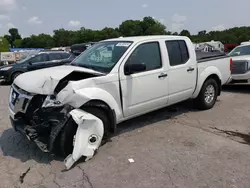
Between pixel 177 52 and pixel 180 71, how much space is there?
0.43 metres

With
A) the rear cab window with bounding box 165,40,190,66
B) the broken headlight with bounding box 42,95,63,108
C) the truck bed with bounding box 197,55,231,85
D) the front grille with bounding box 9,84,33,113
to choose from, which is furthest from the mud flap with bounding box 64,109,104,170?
the truck bed with bounding box 197,55,231,85

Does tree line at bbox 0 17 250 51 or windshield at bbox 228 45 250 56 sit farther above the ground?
tree line at bbox 0 17 250 51

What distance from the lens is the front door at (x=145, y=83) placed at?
4859 mm

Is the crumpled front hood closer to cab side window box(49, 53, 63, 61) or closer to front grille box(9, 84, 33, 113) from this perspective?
front grille box(9, 84, 33, 113)

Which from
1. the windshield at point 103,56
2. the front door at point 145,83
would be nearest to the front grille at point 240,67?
the front door at point 145,83

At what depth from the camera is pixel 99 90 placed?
4.42 m

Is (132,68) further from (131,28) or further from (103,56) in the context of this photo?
(131,28)

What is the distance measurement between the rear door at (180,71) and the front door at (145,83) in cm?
24

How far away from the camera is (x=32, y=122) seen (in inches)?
166

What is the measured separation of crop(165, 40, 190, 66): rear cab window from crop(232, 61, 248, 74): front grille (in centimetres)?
381

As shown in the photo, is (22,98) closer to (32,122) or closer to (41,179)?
(32,122)

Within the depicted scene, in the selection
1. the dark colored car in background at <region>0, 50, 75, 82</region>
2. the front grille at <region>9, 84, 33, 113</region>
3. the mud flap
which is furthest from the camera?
the dark colored car in background at <region>0, 50, 75, 82</region>

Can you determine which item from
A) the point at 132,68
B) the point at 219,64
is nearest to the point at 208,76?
the point at 219,64

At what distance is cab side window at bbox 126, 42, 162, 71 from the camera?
5061 mm
